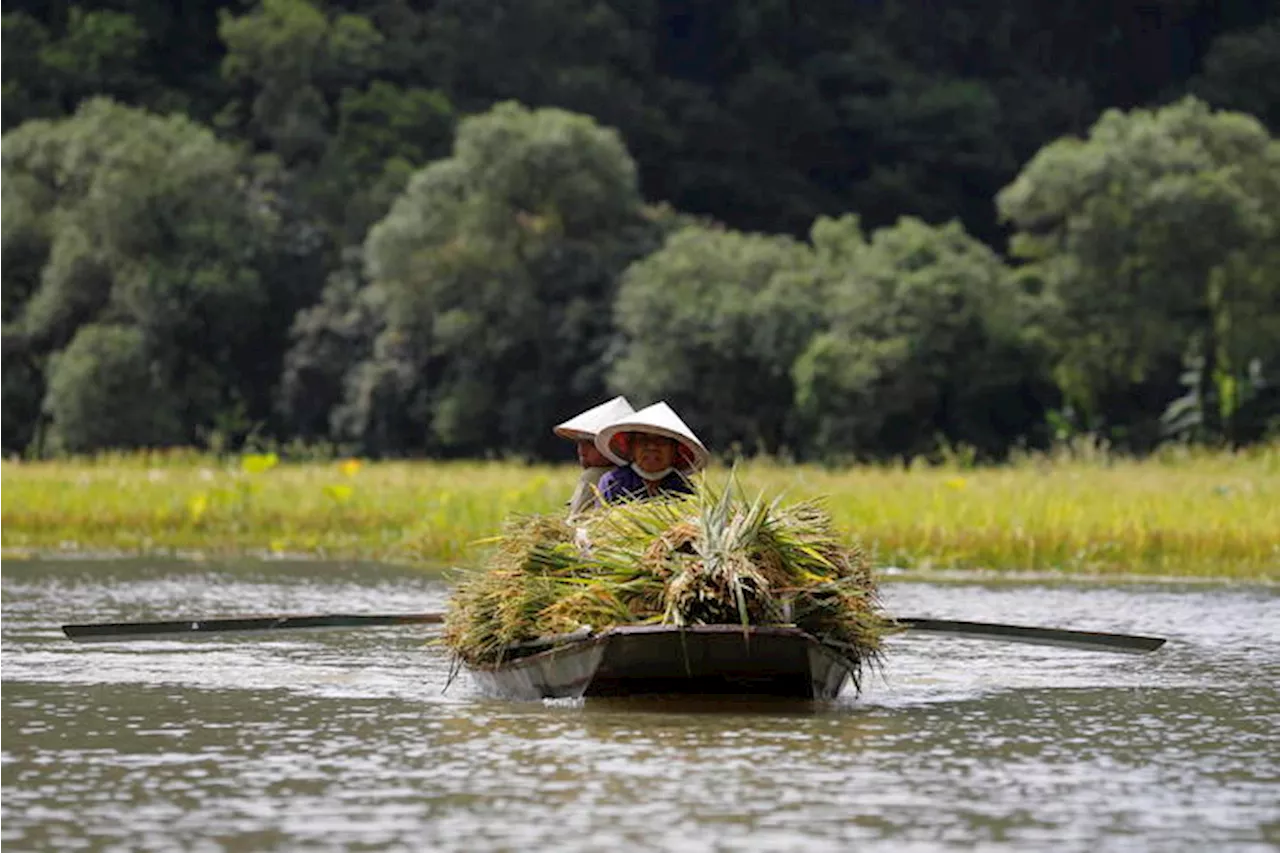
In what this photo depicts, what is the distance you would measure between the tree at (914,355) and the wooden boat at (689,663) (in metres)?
41.9

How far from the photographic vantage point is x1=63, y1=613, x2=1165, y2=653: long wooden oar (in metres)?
17.8

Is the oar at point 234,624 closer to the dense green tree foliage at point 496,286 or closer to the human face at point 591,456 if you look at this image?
the human face at point 591,456

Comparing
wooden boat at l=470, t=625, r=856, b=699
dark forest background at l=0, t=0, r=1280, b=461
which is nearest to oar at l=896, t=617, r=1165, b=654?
wooden boat at l=470, t=625, r=856, b=699

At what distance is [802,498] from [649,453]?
540 inches

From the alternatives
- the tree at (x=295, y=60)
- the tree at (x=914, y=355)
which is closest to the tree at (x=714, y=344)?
the tree at (x=914, y=355)

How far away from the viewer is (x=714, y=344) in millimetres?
59844

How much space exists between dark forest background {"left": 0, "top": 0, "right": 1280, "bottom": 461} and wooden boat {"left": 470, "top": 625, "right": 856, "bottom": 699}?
3335 cm

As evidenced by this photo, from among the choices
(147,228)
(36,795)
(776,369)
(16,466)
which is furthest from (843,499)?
(147,228)

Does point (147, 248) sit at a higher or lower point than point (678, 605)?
higher

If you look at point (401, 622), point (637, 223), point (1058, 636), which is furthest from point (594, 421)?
point (637, 223)

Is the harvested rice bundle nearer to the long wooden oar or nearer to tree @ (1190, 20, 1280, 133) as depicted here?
the long wooden oar

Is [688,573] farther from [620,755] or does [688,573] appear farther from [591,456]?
[591,456]

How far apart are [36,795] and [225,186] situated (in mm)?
54714

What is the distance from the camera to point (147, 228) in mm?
64000
